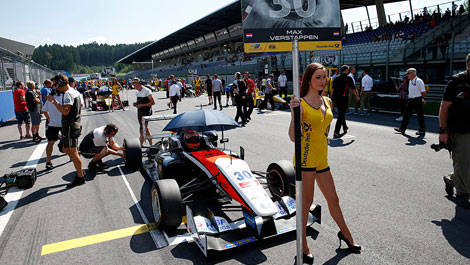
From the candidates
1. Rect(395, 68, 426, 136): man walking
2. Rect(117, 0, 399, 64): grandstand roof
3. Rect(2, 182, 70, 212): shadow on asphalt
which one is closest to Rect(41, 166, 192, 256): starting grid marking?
Rect(2, 182, 70, 212): shadow on asphalt

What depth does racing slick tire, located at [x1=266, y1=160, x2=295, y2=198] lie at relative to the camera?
4.20 meters

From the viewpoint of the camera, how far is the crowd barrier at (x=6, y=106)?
1495 centimetres

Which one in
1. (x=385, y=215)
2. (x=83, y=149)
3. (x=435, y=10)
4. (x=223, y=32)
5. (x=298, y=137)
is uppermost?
(x=223, y=32)

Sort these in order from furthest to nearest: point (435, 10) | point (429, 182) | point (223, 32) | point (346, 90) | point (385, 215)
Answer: point (223, 32) → point (435, 10) → point (346, 90) → point (429, 182) → point (385, 215)

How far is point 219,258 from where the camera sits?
3.26m

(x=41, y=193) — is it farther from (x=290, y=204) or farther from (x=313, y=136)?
(x=313, y=136)

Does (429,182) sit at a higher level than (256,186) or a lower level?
lower

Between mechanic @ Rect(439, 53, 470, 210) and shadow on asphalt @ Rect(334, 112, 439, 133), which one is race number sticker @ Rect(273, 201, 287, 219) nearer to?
mechanic @ Rect(439, 53, 470, 210)

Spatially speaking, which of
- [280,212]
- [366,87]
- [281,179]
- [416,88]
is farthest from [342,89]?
[280,212]

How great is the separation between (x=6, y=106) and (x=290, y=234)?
1719 centimetres

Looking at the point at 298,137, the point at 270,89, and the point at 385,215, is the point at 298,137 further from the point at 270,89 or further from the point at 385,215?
the point at 270,89

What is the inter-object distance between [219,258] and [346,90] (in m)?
6.89

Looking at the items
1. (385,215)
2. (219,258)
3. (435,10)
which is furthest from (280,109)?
(435,10)

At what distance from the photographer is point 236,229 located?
3.44m
